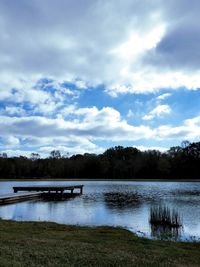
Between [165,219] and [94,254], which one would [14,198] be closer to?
[165,219]

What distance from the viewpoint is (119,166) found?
11600 cm

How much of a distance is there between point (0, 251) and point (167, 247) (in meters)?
4.94

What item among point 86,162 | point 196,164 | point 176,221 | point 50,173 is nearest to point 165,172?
point 196,164

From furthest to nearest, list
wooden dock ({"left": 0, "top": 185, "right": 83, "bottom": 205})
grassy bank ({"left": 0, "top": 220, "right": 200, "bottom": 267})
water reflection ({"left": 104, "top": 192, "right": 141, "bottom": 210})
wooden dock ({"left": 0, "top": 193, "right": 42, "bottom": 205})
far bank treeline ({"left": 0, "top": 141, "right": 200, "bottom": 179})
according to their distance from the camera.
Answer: far bank treeline ({"left": 0, "top": 141, "right": 200, "bottom": 179}), wooden dock ({"left": 0, "top": 185, "right": 83, "bottom": 205}), wooden dock ({"left": 0, "top": 193, "right": 42, "bottom": 205}), water reflection ({"left": 104, "top": 192, "right": 141, "bottom": 210}), grassy bank ({"left": 0, "top": 220, "right": 200, "bottom": 267})

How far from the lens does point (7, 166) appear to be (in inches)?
4611

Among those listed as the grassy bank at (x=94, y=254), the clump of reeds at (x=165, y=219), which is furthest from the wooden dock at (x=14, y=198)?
the grassy bank at (x=94, y=254)

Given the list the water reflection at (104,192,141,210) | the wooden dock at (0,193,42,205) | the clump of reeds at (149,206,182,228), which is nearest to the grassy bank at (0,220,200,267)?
the clump of reeds at (149,206,182,228)

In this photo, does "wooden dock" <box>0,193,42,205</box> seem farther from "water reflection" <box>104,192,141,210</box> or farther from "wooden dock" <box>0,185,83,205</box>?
"water reflection" <box>104,192,141,210</box>

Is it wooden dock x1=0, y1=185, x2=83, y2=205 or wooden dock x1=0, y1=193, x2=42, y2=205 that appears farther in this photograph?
wooden dock x1=0, y1=185, x2=83, y2=205

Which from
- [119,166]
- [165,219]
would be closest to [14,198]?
[165,219]

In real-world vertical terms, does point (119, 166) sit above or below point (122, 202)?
above

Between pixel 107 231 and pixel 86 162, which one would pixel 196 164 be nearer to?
pixel 86 162

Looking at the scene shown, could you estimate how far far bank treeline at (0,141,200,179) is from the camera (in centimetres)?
10444

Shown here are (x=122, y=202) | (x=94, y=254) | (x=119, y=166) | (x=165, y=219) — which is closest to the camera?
(x=94, y=254)
